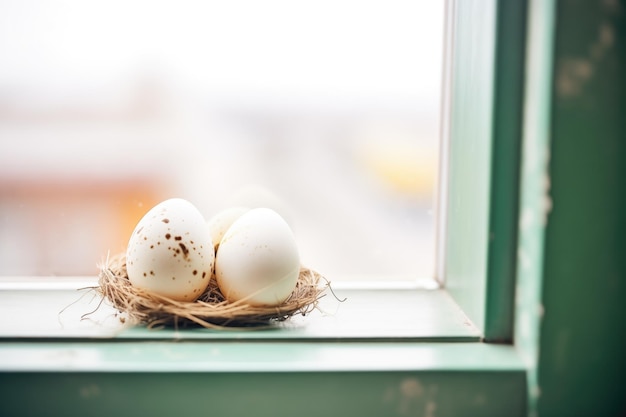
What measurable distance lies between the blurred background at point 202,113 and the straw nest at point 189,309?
0.19 m

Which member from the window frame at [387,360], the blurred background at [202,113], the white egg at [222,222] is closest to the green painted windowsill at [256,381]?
the window frame at [387,360]

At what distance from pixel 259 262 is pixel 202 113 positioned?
13.7 inches

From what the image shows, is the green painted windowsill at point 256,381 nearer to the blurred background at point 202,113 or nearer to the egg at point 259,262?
the egg at point 259,262

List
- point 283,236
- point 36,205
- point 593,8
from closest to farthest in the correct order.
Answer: point 593,8, point 283,236, point 36,205

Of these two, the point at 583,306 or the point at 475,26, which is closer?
the point at 583,306

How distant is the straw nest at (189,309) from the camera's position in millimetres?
738

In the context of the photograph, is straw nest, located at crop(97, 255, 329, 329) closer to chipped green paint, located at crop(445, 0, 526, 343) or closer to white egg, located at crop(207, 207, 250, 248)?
white egg, located at crop(207, 207, 250, 248)

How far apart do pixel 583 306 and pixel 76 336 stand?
0.63 metres

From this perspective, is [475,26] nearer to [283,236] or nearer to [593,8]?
[593,8]

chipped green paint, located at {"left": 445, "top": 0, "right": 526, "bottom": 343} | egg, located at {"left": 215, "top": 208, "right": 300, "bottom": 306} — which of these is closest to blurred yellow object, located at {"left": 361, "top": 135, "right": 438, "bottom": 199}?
chipped green paint, located at {"left": 445, "top": 0, "right": 526, "bottom": 343}

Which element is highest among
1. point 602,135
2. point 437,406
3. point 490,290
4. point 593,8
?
point 593,8

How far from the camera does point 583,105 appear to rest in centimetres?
61

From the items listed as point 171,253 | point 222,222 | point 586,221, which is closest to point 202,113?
point 222,222

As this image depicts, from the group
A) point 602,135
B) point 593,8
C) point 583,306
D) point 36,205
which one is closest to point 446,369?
point 583,306
